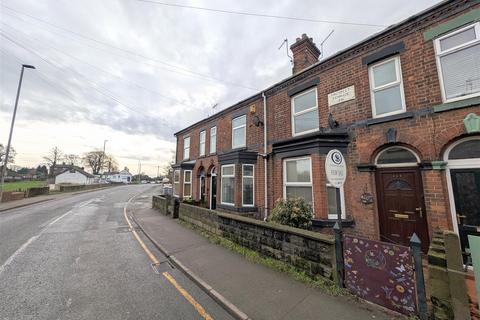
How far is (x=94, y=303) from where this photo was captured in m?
3.49

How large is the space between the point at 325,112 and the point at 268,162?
317 centimetres

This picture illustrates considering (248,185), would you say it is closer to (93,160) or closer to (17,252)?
(17,252)

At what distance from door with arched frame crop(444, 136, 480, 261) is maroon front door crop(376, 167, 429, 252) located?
0.56m

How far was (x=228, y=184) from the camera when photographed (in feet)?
33.9

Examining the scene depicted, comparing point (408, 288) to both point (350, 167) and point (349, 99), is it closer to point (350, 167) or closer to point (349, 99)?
point (350, 167)

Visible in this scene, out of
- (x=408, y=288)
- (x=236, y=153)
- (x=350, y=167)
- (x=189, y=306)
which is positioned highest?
(x=236, y=153)

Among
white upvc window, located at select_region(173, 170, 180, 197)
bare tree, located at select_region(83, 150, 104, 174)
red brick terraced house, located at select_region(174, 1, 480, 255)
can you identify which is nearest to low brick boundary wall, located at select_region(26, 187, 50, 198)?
white upvc window, located at select_region(173, 170, 180, 197)

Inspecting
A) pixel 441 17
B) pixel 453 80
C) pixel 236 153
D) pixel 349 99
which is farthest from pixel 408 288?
pixel 236 153

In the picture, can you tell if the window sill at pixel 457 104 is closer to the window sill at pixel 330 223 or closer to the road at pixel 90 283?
the window sill at pixel 330 223

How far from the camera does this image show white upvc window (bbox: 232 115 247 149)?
1080 cm

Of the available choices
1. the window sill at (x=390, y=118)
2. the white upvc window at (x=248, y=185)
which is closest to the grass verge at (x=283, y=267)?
the white upvc window at (x=248, y=185)

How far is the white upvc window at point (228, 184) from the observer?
9984 millimetres

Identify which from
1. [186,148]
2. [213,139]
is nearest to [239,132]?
[213,139]

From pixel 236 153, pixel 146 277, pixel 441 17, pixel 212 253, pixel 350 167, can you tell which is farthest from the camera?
pixel 236 153
